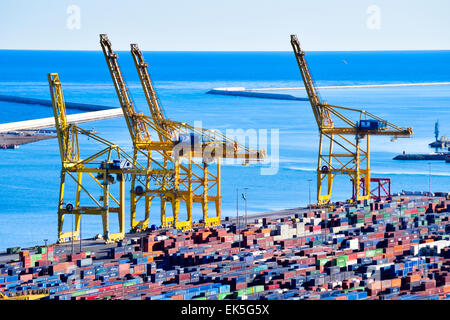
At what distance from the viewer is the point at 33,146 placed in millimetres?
79312

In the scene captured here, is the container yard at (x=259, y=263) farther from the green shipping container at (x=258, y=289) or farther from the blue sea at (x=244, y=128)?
the blue sea at (x=244, y=128)

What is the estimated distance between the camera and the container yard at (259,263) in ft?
80.3

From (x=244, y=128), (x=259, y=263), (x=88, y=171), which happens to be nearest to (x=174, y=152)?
(x=88, y=171)

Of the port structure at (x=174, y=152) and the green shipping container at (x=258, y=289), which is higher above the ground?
the port structure at (x=174, y=152)

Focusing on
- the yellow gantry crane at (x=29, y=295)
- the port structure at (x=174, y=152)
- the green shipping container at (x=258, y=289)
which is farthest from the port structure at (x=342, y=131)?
the yellow gantry crane at (x=29, y=295)

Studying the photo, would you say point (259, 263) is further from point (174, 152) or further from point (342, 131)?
point (342, 131)

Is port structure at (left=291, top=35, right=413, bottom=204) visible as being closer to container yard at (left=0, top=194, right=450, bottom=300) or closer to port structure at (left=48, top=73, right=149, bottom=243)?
container yard at (left=0, top=194, right=450, bottom=300)

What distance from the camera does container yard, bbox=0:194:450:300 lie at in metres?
24.5

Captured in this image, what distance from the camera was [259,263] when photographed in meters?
29.6

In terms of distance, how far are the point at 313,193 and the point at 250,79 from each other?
11823 centimetres

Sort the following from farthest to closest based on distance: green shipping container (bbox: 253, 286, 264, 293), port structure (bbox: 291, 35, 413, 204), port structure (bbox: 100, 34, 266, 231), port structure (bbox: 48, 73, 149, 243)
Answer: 1. port structure (bbox: 291, 35, 413, 204)
2. port structure (bbox: 100, 34, 266, 231)
3. port structure (bbox: 48, 73, 149, 243)
4. green shipping container (bbox: 253, 286, 264, 293)

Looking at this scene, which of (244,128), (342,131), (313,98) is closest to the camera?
(342,131)

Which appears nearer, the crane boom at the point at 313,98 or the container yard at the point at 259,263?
the container yard at the point at 259,263

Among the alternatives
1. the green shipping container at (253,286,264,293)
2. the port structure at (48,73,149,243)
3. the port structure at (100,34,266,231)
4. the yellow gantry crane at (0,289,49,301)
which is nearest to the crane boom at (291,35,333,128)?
the port structure at (100,34,266,231)
